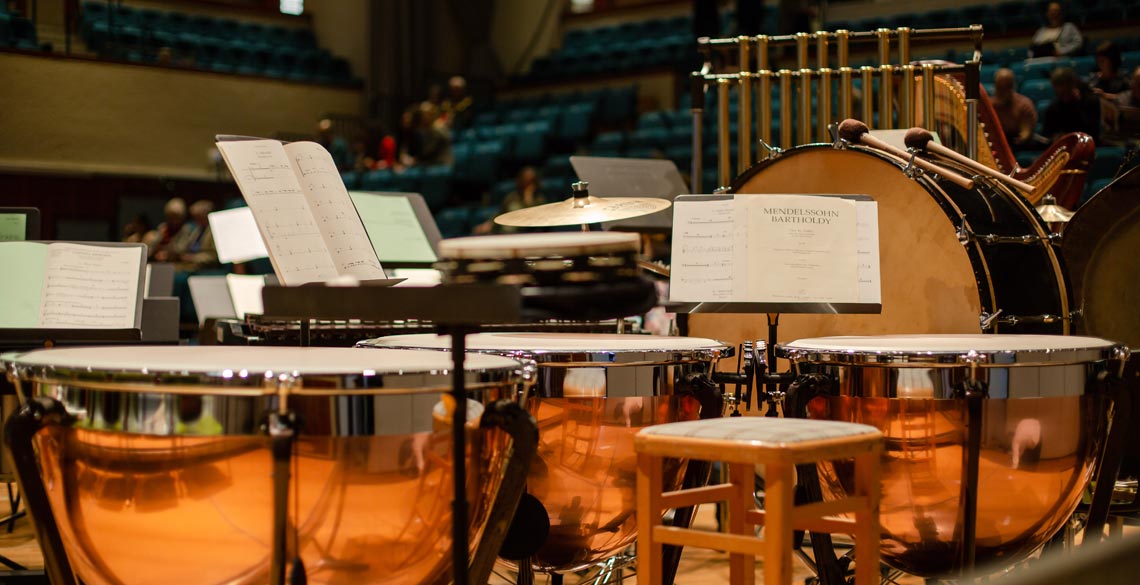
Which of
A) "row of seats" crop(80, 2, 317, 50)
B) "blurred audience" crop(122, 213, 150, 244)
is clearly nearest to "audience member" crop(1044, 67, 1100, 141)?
"blurred audience" crop(122, 213, 150, 244)

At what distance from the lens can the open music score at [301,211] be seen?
2.29 metres

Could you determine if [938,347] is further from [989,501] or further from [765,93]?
[765,93]

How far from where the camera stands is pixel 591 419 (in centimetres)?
226

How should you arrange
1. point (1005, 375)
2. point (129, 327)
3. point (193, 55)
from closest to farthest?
point (1005, 375) → point (129, 327) → point (193, 55)

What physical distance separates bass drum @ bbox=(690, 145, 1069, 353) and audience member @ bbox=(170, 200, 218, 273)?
21.7 feet

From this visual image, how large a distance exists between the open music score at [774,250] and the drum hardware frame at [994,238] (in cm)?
40

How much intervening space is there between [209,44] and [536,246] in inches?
457

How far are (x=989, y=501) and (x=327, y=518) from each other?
131 cm

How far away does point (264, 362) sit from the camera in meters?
1.68

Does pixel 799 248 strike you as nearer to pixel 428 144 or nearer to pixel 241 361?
pixel 241 361

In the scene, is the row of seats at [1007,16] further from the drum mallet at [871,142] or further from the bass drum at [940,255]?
the drum mallet at [871,142]

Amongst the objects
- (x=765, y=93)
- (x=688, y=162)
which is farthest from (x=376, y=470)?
(x=688, y=162)

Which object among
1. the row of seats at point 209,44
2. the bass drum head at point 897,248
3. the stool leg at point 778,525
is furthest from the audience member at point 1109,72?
the row of seats at point 209,44

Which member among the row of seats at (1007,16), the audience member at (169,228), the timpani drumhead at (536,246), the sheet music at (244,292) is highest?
the row of seats at (1007,16)
